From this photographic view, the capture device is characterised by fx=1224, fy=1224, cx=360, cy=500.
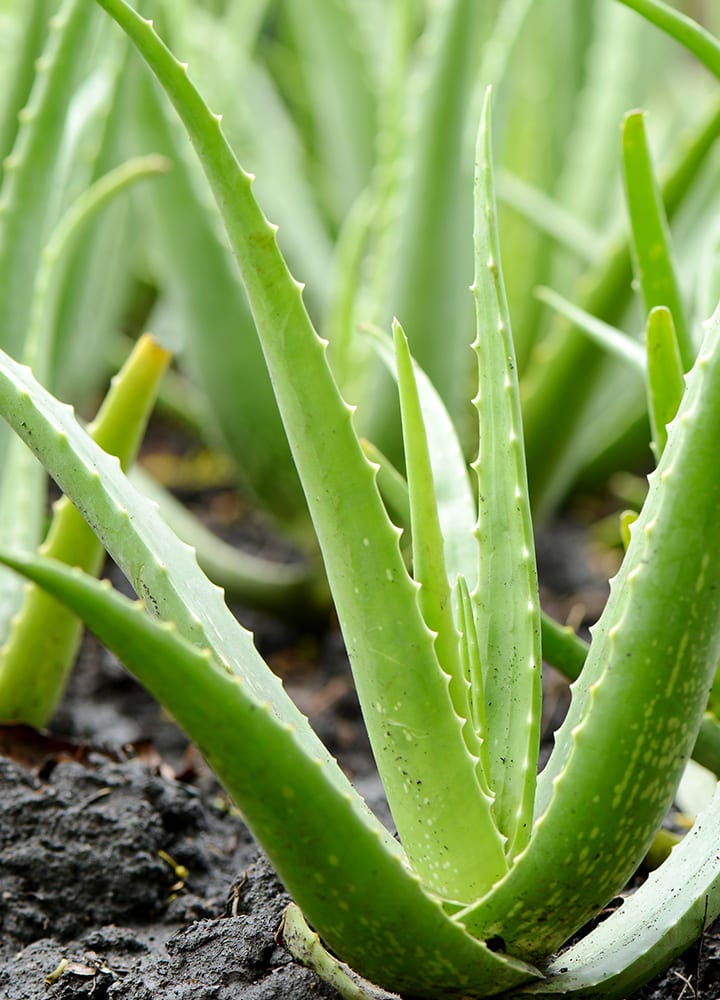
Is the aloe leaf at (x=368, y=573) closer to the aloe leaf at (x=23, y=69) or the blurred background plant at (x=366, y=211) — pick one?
the blurred background plant at (x=366, y=211)

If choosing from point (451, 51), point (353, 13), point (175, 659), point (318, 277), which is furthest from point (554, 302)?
point (353, 13)

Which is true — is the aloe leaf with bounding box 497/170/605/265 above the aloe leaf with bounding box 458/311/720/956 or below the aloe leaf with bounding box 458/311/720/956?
above

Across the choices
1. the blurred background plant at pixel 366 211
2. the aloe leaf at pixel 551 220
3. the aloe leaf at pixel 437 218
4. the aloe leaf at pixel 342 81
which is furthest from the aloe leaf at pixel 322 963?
the aloe leaf at pixel 342 81

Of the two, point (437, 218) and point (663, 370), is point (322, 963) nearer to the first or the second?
point (663, 370)

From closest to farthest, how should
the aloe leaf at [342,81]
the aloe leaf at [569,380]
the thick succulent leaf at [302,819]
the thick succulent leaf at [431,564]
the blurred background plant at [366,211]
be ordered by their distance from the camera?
1. the thick succulent leaf at [302,819]
2. the thick succulent leaf at [431,564]
3. the blurred background plant at [366,211]
4. the aloe leaf at [569,380]
5. the aloe leaf at [342,81]

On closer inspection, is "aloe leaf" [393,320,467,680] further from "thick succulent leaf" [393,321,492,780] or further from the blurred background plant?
the blurred background plant

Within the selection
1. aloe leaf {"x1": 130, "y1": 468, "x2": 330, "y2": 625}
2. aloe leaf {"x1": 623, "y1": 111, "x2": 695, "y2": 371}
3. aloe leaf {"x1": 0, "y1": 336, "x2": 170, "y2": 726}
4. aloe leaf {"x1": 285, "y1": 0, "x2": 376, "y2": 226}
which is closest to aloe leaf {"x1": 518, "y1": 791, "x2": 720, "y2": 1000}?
aloe leaf {"x1": 623, "y1": 111, "x2": 695, "y2": 371}
